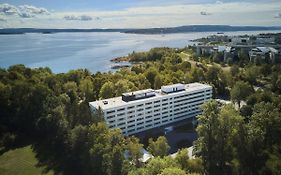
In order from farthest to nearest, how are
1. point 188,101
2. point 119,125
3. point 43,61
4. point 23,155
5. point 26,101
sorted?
point 43,61 → point 188,101 → point 26,101 → point 119,125 → point 23,155

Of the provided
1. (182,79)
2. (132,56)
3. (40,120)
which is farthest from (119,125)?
(132,56)

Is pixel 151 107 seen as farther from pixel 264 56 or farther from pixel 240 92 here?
pixel 264 56

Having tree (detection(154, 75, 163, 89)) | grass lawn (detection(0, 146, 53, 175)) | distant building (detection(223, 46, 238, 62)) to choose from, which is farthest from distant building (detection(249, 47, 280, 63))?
grass lawn (detection(0, 146, 53, 175))

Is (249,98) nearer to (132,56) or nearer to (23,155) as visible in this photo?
(23,155)

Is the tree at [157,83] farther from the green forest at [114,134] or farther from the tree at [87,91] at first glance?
the tree at [87,91]

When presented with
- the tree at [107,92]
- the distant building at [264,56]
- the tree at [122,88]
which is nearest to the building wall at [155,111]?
the tree at [122,88]

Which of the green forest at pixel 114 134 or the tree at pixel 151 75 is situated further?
the tree at pixel 151 75
